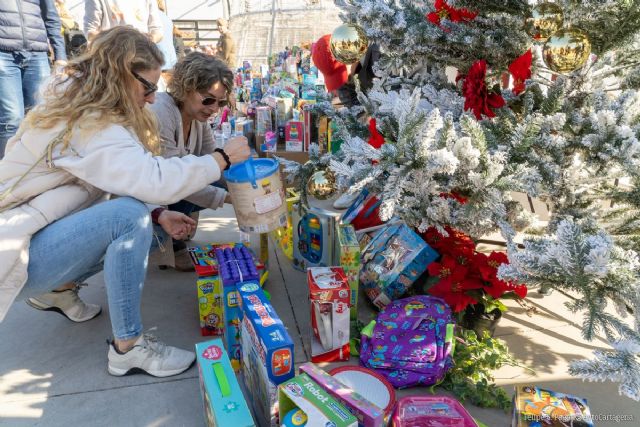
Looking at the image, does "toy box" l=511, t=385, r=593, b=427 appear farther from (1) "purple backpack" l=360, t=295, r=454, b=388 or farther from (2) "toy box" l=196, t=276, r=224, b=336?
(2) "toy box" l=196, t=276, r=224, b=336

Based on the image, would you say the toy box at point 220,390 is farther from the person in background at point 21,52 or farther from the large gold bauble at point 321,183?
the person in background at point 21,52

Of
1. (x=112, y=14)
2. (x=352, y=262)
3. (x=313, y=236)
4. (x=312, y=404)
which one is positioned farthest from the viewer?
(x=112, y=14)

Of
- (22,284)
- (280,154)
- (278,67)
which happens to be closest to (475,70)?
(22,284)

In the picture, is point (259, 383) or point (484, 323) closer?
point (259, 383)

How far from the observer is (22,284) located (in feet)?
5.02

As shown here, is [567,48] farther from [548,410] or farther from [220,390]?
[220,390]

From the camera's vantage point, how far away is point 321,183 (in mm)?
2189

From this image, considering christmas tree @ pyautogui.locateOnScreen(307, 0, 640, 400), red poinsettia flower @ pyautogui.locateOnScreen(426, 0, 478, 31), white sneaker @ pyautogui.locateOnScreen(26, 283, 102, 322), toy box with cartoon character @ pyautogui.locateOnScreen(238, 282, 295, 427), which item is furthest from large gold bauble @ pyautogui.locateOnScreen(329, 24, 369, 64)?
white sneaker @ pyautogui.locateOnScreen(26, 283, 102, 322)

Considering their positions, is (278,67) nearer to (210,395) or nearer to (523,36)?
(523,36)

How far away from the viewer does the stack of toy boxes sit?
170 cm

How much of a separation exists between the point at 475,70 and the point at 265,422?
141 centimetres

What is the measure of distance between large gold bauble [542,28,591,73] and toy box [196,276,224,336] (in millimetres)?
1509

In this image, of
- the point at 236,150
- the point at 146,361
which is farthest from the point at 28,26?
the point at 146,361

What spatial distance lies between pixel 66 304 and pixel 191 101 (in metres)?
1.17
